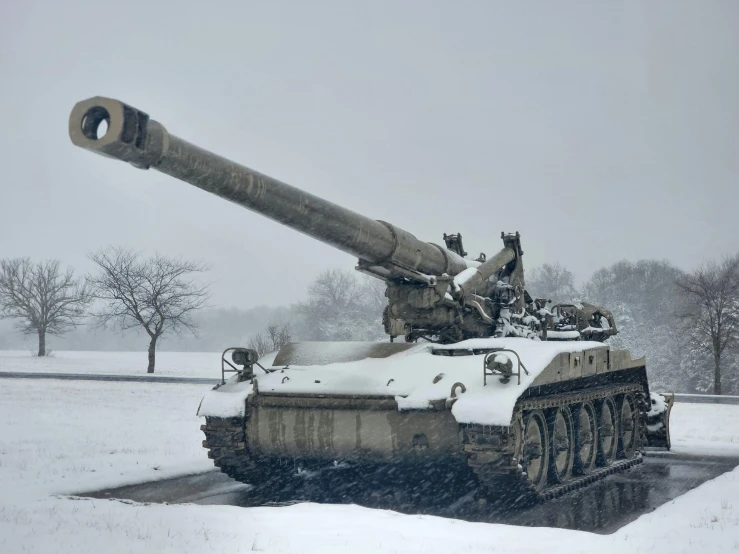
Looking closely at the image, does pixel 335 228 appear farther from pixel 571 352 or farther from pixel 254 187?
pixel 571 352

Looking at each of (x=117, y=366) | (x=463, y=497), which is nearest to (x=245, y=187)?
(x=463, y=497)

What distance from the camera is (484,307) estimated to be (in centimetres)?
1004

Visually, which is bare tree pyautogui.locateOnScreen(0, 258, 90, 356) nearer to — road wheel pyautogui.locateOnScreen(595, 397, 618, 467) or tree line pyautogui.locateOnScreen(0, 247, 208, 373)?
tree line pyautogui.locateOnScreen(0, 247, 208, 373)

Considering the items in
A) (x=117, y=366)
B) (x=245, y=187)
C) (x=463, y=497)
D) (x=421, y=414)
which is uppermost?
(x=245, y=187)

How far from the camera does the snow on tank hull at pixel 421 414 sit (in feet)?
26.0

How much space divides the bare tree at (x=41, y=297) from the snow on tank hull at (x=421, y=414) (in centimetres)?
2736

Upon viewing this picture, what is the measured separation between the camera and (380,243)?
27.2 feet

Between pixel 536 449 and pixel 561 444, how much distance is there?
90 centimetres

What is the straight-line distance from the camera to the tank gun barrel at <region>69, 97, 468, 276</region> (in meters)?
5.53

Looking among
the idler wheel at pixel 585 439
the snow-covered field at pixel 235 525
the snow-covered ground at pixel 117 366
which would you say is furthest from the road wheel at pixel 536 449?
the snow-covered ground at pixel 117 366

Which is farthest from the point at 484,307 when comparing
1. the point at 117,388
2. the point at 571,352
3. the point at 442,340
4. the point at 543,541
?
the point at 117,388

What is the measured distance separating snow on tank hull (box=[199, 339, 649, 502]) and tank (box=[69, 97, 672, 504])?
0.6 inches

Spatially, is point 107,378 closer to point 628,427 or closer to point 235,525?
point 628,427

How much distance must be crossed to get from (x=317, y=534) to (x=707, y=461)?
7410 millimetres
